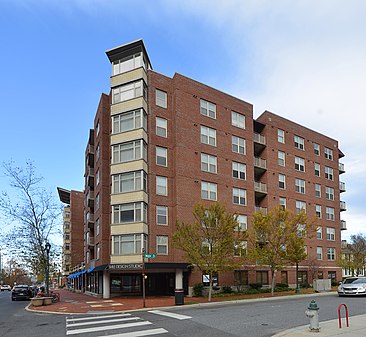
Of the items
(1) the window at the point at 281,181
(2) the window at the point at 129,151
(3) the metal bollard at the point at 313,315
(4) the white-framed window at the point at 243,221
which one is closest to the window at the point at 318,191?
(1) the window at the point at 281,181

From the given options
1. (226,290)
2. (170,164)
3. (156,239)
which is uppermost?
(170,164)

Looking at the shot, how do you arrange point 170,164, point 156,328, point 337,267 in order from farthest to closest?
1. point 337,267
2. point 170,164
3. point 156,328

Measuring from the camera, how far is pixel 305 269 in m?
44.4

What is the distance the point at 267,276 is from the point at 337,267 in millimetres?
12954

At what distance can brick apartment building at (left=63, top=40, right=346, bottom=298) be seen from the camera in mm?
32781

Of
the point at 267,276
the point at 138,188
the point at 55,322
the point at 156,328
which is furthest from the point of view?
the point at 267,276

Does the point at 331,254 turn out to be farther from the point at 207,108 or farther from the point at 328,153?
the point at 207,108

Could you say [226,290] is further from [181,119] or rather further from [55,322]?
[55,322]

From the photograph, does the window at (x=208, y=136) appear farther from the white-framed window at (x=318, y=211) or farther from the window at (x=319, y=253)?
the window at (x=319, y=253)

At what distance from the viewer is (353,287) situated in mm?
28328

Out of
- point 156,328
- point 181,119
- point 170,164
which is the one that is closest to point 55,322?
point 156,328

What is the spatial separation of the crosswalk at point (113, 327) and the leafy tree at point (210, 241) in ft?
33.1

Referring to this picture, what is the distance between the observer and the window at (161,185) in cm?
3391

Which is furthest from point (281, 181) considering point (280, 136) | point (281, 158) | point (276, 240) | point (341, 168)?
point (341, 168)
